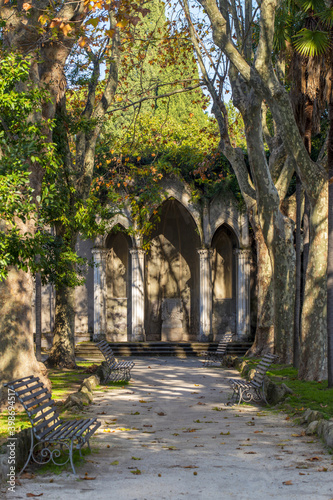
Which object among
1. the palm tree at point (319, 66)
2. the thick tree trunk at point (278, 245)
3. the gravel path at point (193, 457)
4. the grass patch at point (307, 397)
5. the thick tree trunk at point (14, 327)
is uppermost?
the palm tree at point (319, 66)

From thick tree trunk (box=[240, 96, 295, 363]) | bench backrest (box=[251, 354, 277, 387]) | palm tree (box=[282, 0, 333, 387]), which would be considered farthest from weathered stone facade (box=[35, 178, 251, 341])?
bench backrest (box=[251, 354, 277, 387])

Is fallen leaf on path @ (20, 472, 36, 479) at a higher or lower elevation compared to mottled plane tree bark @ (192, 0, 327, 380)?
lower

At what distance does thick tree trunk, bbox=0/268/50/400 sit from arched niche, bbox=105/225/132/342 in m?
16.0

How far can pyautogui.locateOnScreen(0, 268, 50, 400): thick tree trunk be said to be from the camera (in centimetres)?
970

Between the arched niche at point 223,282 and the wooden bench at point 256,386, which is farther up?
the arched niche at point 223,282

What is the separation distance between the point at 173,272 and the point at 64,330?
12.8 meters

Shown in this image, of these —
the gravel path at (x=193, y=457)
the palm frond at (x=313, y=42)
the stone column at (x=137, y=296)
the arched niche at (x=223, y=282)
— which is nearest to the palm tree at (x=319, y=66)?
the palm frond at (x=313, y=42)

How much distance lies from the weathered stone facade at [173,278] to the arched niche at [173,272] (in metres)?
0.04

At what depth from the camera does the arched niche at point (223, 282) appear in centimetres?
2672

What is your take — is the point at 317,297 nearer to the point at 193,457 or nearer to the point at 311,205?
the point at 311,205

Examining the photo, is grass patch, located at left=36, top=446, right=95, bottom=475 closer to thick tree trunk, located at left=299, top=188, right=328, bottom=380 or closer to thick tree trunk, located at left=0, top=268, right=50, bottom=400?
thick tree trunk, located at left=0, top=268, right=50, bottom=400

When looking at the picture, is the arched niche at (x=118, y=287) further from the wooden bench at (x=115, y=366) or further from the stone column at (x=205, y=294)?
the wooden bench at (x=115, y=366)

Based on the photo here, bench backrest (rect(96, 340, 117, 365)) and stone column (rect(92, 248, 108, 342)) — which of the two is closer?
bench backrest (rect(96, 340, 117, 365))

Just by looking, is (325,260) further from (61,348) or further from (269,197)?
(61,348)
